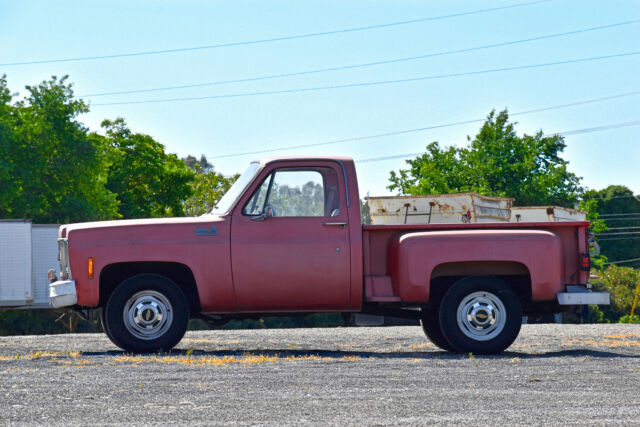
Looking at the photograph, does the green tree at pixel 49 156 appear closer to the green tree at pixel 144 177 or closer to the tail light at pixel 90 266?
the green tree at pixel 144 177

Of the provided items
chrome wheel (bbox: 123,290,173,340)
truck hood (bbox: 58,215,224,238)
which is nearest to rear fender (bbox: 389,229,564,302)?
truck hood (bbox: 58,215,224,238)

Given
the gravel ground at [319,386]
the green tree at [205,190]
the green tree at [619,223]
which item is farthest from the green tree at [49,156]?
the green tree at [619,223]

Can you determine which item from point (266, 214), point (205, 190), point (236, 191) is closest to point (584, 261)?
point (266, 214)

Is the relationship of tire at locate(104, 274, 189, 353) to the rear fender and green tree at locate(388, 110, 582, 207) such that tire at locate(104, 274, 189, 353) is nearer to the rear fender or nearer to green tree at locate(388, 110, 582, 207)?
the rear fender

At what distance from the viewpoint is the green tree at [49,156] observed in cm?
4584

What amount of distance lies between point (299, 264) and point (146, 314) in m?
1.77

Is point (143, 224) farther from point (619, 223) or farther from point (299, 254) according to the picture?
point (619, 223)

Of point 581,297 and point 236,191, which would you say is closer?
point 581,297

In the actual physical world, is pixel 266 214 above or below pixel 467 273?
above

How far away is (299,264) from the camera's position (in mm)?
11211

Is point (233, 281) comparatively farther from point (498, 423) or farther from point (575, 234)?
point (498, 423)

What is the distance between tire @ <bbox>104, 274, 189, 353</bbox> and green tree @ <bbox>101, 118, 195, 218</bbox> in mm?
50900

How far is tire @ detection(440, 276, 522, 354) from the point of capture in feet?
37.0

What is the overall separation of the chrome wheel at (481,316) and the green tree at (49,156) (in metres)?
36.9
